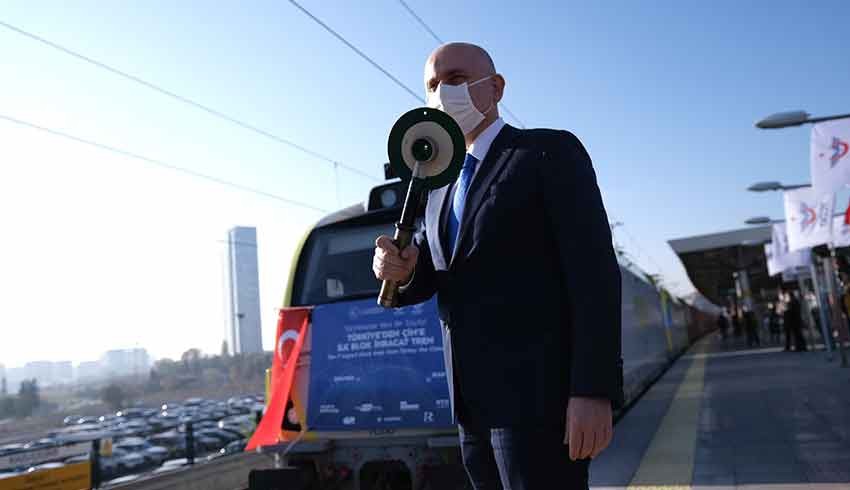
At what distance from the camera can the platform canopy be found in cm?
3020

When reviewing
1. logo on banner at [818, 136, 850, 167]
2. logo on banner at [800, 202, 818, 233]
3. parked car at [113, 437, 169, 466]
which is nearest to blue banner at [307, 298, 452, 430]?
parked car at [113, 437, 169, 466]

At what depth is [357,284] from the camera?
5.72 m

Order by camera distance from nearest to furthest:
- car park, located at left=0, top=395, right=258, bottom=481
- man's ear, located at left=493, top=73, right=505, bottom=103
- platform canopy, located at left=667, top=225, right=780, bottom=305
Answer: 1. man's ear, located at left=493, top=73, right=505, bottom=103
2. car park, located at left=0, top=395, right=258, bottom=481
3. platform canopy, located at left=667, top=225, right=780, bottom=305

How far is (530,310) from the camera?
5.96 ft

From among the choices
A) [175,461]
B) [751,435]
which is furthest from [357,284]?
[175,461]

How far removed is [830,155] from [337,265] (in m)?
9.47

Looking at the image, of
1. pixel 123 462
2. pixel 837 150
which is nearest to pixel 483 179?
pixel 123 462

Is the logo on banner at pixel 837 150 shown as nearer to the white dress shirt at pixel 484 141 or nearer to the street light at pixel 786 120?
the street light at pixel 786 120

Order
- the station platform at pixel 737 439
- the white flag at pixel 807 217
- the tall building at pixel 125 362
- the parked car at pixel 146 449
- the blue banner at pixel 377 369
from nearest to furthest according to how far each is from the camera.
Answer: the blue banner at pixel 377 369 < the station platform at pixel 737 439 < the parked car at pixel 146 449 < the tall building at pixel 125 362 < the white flag at pixel 807 217

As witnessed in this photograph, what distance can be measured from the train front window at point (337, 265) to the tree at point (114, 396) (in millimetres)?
10751

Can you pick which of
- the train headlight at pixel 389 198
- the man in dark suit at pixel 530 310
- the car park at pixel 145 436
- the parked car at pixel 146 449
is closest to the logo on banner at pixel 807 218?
the car park at pixel 145 436

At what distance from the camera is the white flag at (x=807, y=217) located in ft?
47.2

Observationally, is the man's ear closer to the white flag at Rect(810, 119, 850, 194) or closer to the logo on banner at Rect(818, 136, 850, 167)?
the white flag at Rect(810, 119, 850, 194)

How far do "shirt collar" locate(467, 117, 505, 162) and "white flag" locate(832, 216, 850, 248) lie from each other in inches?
535
